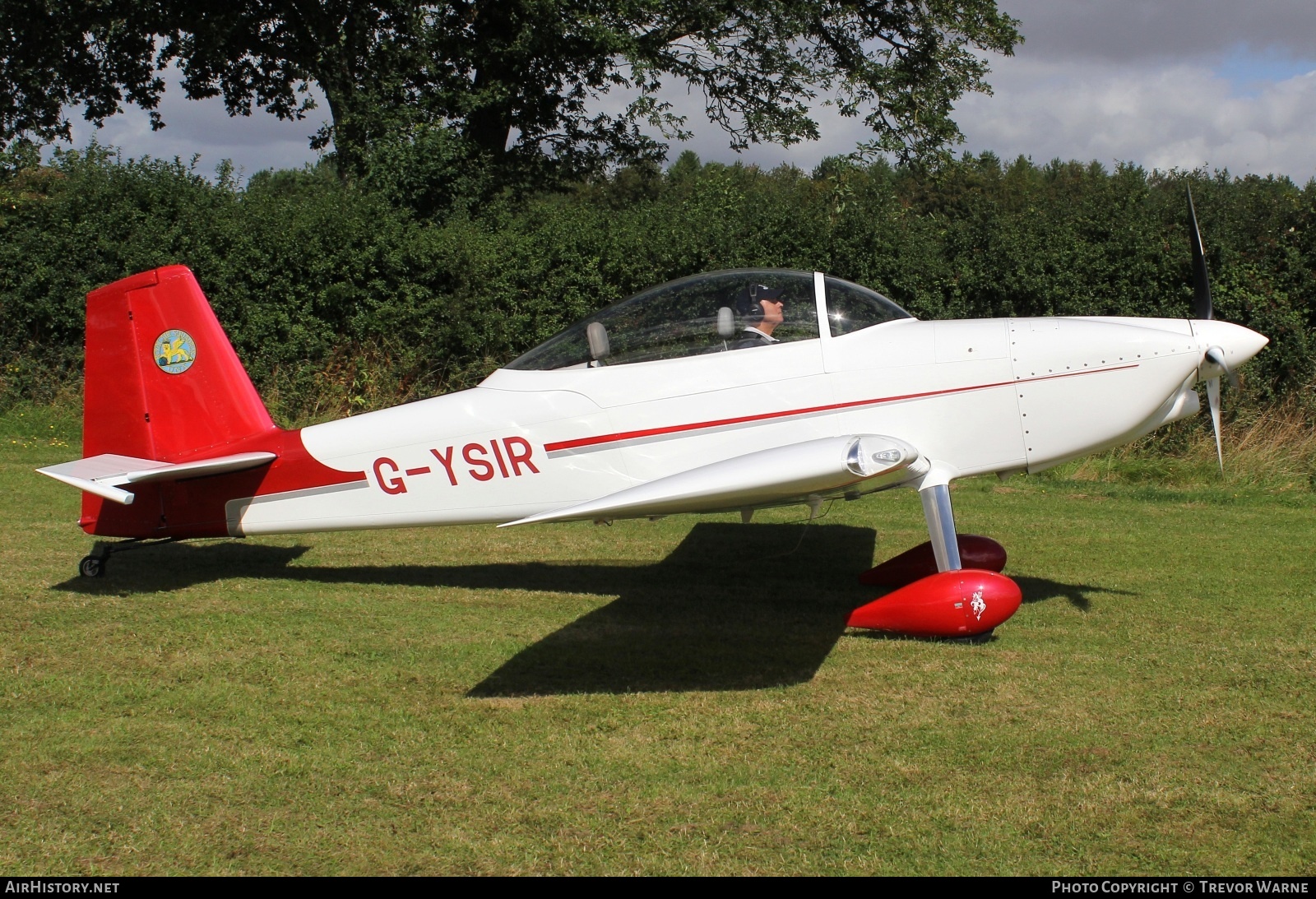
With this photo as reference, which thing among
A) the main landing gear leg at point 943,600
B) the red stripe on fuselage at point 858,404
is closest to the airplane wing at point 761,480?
the red stripe on fuselage at point 858,404

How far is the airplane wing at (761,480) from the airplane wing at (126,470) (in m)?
2.50

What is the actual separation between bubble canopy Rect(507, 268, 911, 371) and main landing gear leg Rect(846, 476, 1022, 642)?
1.09 meters

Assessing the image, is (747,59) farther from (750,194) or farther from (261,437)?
(261,437)

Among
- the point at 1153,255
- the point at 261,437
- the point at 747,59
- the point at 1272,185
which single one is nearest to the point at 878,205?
the point at 1153,255

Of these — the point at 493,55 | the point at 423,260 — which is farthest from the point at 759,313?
the point at 493,55

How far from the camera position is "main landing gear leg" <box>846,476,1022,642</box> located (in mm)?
5559

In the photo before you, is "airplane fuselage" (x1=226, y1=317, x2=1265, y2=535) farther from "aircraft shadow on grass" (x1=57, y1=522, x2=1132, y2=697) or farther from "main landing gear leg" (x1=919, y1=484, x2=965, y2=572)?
"aircraft shadow on grass" (x1=57, y1=522, x2=1132, y2=697)

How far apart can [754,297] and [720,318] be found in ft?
0.78

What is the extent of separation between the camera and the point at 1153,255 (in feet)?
39.9

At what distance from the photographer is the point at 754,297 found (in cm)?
606

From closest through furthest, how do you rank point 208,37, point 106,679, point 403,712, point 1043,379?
1. point 403,712
2. point 106,679
3. point 1043,379
4. point 208,37

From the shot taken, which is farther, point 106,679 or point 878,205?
point 878,205

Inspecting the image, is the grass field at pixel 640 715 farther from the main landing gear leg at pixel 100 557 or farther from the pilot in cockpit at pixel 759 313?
the pilot in cockpit at pixel 759 313

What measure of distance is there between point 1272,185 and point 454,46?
1310cm
